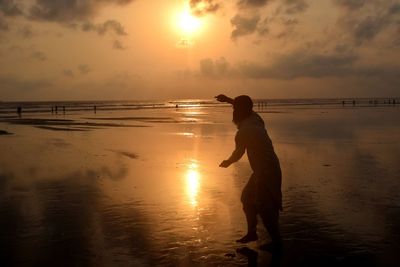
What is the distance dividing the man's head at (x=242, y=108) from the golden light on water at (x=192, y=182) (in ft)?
10.8

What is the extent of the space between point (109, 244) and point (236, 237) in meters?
1.98

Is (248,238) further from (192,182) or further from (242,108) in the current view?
(192,182)

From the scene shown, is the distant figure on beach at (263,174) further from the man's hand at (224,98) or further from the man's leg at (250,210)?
the man's hand at (224,98)

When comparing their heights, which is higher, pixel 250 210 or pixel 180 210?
pixel 250 210

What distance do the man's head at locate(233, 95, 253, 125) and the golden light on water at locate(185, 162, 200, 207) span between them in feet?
10.8

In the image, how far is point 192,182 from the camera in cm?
1271

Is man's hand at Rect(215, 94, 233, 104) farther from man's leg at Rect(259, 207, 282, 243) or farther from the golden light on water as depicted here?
the golden light on water

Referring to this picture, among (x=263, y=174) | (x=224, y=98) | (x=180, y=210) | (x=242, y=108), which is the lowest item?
(x=180, y=210)

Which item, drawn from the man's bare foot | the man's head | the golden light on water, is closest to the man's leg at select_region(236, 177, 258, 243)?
the man's bare foot

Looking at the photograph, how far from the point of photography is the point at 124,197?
35.4 ft

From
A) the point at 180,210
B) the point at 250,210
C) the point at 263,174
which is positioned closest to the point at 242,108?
the point at 263,174

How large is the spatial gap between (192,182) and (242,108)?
5852 mm

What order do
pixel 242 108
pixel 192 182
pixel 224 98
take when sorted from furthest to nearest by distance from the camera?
1. pixel 192 182
2. pixel 224 98
3. pixel 242 108

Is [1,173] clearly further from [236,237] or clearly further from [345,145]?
[345,145]
